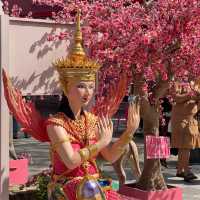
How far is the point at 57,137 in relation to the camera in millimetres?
4578

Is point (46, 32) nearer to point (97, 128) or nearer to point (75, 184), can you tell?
point (97, 128)

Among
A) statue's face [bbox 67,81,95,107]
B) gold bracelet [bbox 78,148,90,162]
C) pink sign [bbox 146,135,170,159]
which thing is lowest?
pink sign [bbox 146,135,170,159]

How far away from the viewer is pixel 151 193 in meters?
7.49

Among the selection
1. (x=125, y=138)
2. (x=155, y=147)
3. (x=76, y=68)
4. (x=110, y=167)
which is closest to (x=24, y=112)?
(x=76, y=68)

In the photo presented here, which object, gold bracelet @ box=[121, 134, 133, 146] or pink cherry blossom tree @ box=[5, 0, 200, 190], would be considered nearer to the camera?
gold bracelet @ box=[121, 134, 133, 146]

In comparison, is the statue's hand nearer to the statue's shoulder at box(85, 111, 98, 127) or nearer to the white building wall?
the statue's shoulder at box(85, 111, 98, 127)

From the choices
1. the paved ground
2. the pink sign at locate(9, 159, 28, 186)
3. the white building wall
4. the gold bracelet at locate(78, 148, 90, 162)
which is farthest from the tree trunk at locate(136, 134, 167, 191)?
the gold bracelet at locate(78, 148, 90, 162)

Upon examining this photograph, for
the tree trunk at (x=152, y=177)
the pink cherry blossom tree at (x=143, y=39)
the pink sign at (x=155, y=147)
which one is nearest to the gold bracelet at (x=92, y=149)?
the pink cherry blossom tree at (x=143, y=39)

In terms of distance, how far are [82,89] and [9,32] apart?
95 centimetres

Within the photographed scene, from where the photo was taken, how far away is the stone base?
750cm

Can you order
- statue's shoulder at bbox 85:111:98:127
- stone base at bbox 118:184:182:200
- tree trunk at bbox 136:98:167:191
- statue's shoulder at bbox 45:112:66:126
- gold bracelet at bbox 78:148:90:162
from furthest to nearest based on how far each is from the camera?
tree trunk at bbox 136:98:167:191 → stone base at bbox 118:184:182:200 → statue's shoulder at bbox 85:111:98:127 → statue's shoulder at bbox 45:112:66:126 → gold bracelet at bbox 78:148:90:162

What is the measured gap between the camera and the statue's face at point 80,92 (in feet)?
15.5

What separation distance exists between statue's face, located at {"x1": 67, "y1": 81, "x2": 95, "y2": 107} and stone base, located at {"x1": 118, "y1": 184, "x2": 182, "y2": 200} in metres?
3.09

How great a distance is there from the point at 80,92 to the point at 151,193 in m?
3.19
